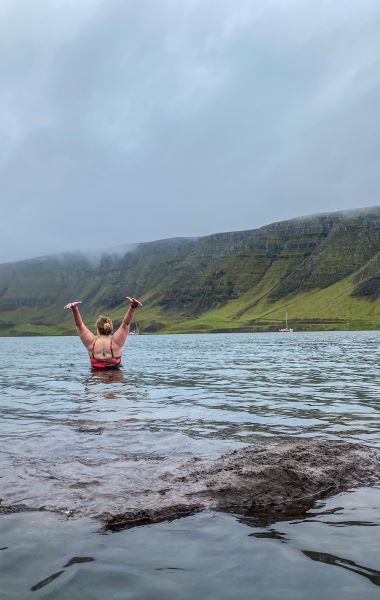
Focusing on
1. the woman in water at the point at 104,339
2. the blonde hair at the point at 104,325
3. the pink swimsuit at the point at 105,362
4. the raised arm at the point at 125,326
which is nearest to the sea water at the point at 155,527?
the raised arm at the point at 125,326

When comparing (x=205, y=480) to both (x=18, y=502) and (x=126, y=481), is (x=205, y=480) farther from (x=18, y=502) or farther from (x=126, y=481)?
(x=18, y=502)

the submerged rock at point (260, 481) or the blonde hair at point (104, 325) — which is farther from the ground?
the blonde hair at point (104, 325)

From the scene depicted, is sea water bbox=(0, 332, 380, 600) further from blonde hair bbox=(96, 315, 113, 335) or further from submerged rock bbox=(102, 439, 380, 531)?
blonde hair bbox=(96, 315, 113, 335)

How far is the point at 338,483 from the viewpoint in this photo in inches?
303

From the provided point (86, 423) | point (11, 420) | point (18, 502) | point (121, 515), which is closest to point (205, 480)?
point (121, 515)

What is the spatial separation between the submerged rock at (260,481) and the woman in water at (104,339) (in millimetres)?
12451

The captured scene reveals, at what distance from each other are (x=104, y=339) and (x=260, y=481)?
16496mm

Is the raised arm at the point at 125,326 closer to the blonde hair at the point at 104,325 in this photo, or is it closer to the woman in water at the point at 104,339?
the woman in water at the point at 104,339

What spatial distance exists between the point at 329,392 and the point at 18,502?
49.8 ft

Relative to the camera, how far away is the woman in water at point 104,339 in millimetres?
21672

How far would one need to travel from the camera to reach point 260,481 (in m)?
7.41

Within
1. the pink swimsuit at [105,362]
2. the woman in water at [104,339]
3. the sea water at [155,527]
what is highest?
the woman in water at [104,339]

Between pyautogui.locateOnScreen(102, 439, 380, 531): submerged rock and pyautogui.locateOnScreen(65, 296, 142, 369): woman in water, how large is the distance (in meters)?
12.5

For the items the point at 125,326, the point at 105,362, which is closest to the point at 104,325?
the point at 125,326
